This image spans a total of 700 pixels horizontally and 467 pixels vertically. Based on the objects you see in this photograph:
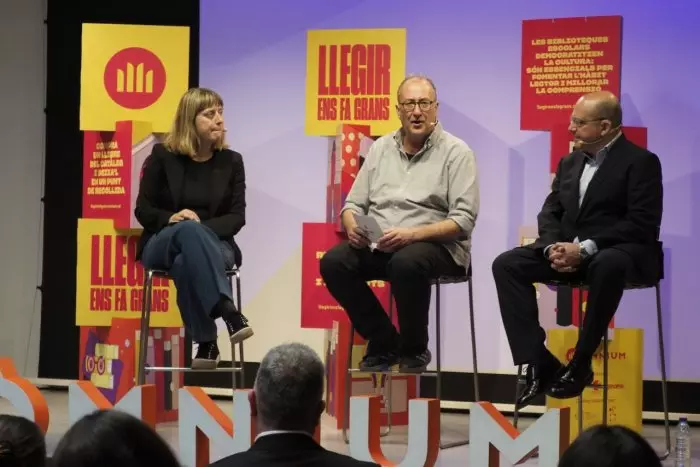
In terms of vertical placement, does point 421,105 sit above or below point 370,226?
above

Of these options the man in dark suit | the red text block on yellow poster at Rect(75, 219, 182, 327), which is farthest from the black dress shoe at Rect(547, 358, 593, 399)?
the red text block on yellow poster at Rect(75, 219, 182, 327)

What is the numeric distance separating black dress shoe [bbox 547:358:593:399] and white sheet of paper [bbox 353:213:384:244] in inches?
36.1

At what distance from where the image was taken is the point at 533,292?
161 inches

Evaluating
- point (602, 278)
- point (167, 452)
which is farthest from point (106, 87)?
point (167, 452)

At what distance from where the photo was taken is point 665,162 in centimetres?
545

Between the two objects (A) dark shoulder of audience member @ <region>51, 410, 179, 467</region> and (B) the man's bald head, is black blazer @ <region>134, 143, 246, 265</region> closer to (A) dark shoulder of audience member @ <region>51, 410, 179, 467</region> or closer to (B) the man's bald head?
(B) the man's bald head

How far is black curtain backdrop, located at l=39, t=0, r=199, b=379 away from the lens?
21.4ft

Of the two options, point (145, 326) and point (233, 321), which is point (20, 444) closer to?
point (233, 321)

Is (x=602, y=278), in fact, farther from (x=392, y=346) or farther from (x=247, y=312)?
(x=247, y=312)

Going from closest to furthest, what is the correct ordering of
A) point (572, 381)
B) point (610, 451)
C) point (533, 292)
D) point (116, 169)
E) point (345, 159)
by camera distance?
1. point (610, 451)
2. point (572, 381)
3. point (533, 292)
4. point (345, 159)
5. point (116, 169)

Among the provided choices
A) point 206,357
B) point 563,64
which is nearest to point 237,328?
point 206,357

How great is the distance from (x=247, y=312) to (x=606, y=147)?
2.64 metres

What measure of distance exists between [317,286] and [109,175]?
1.15 metres

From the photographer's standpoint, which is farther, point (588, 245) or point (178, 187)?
point (178, 187)
